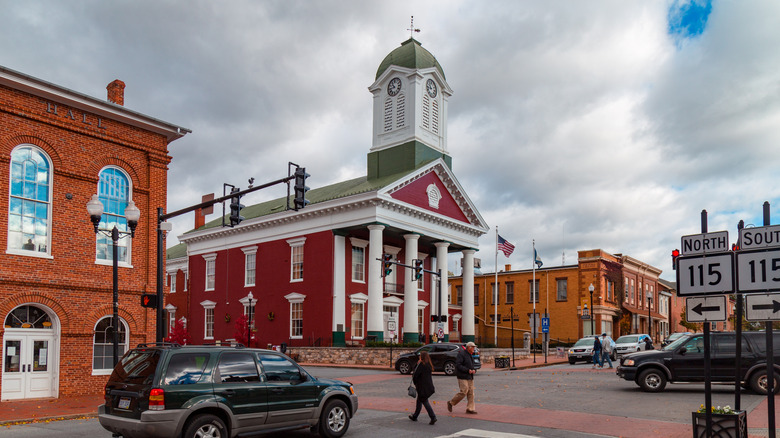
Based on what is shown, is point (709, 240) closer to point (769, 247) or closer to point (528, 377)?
point (769, 247)

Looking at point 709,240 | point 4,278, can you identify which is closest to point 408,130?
point 4,278

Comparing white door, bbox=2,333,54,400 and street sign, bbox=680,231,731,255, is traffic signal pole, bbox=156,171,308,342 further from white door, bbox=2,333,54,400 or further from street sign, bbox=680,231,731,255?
street sign, bbox=680,231,731,255

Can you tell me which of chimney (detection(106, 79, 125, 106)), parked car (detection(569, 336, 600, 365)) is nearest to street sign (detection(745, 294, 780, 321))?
chimney (detection(106, 79, 125, 106))

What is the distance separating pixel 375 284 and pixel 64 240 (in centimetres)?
2285

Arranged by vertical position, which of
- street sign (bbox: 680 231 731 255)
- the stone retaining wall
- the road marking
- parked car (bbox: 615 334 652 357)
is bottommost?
the stone retaining wall

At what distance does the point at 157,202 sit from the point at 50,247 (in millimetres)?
3945

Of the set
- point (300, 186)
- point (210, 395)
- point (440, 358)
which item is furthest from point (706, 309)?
point (440, 358)

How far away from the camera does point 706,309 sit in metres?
9.39

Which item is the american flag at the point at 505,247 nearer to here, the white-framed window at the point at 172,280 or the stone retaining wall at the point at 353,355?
the stone retaining wall at the point at 353,355

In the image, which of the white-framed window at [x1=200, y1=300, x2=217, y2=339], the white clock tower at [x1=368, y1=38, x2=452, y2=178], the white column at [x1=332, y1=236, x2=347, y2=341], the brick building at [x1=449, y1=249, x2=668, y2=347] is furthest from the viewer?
the brick building at [x1=449, y1=249, x2=668, y2=347]

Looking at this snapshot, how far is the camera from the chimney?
23.9 m

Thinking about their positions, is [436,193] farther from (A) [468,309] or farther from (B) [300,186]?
(B) [300,186]

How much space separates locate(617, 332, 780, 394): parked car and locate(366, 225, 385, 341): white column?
70.9 feet

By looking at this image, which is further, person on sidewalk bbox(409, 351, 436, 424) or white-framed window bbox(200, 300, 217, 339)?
white-framed window bbox(200, 300, 217, 339)
